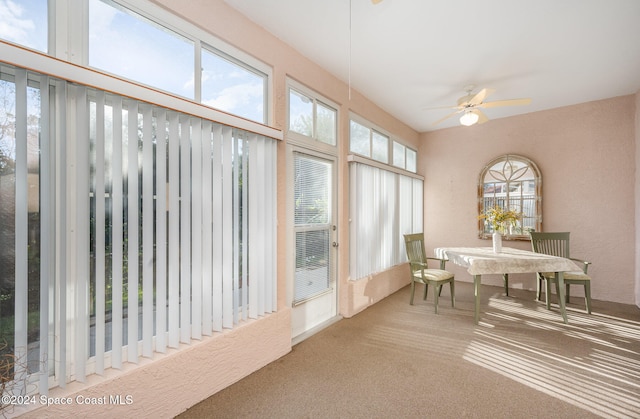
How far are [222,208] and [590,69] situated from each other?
4.45 m

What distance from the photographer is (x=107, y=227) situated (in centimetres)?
163

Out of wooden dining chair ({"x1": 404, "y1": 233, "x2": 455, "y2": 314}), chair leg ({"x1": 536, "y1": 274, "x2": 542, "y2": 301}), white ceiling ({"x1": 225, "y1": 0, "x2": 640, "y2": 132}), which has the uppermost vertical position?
white ceiling ({"x1": 225, "y1": 0, "x2": 640, "y2": 132})

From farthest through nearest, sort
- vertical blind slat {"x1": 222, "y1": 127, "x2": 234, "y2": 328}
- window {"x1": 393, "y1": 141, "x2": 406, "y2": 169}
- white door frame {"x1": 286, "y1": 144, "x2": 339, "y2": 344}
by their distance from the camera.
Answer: window {"x1": 393, "y1": 141, "x2": 406, "y2": 169} → white door frame {"x1": 286, "y1": 144, "x2": 339, "y2": 344} → vertical blind slat {"x1": 222, "y1": 127, "x2": 234, "y2": 328}

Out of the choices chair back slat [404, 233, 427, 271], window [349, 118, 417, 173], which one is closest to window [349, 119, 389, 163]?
window [349, 118, 417, 173]

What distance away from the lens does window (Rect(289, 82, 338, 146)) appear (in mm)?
3029

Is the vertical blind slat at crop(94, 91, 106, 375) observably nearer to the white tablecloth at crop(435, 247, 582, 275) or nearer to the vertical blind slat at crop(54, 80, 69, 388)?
the vertical blind slat at crop(54, 80, 69, 388)

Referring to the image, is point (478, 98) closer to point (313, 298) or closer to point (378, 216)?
point (378, 216)

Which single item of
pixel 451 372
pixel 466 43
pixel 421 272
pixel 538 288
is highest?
pixel 466 43

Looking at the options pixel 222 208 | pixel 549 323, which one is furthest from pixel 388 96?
pixel 549 323

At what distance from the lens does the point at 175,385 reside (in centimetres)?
187

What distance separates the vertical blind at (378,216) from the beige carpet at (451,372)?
865 mm

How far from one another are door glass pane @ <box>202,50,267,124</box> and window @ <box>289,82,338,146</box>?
1.36ft

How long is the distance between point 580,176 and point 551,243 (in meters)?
1.19

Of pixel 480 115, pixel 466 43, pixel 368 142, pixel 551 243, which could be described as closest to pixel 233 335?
pixel 368 142
